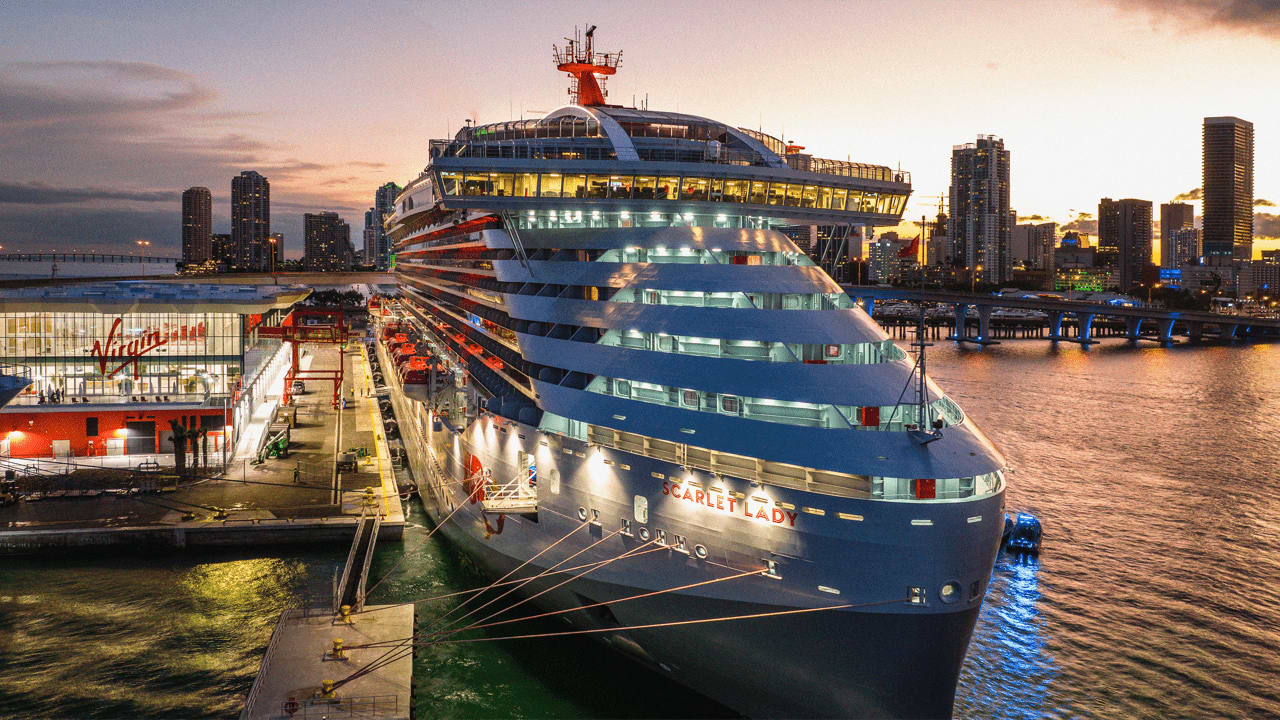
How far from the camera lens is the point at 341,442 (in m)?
46.5

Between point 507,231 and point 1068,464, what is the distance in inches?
1466

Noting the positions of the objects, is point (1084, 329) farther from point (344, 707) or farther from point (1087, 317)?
point (344, 707)

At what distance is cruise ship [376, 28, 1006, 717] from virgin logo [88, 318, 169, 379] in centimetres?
2154

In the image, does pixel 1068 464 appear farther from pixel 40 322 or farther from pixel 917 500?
pixel 40 322

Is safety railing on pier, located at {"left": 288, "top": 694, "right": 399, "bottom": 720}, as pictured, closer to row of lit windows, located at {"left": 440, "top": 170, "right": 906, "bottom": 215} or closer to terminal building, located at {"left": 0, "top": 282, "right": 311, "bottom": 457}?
row of lit windows, located at {"left": 440, "top": 170, "right": 906, "bottom": 215}

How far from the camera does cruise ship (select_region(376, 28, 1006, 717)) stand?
610 inches

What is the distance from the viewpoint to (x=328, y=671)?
19.7 meters

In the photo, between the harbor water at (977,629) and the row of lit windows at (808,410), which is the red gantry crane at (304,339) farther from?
the row of lit windows at (808,410)

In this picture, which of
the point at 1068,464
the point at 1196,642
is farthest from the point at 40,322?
the point at 1068,464

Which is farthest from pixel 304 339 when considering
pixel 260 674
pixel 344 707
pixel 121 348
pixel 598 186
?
pixel 344 707

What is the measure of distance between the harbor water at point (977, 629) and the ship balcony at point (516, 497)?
366 centimetres

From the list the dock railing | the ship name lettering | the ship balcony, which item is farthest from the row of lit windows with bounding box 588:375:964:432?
the dock railing

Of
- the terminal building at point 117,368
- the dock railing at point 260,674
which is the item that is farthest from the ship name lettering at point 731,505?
the terminal building at point 117,368

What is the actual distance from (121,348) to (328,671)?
29.2 metres
